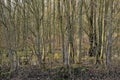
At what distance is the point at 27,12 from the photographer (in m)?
12.2

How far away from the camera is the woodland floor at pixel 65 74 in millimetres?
10453

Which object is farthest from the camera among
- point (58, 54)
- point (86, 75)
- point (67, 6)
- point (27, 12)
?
point (58, 54)

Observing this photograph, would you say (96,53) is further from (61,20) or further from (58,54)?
(58,54)

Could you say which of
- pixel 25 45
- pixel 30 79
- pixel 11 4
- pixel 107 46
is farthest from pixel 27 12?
pixel 107 46

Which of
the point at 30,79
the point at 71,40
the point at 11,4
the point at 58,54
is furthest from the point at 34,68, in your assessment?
the point at 58,54

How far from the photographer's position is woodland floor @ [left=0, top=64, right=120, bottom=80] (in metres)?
10.5

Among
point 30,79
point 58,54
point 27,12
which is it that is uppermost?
point 27,12

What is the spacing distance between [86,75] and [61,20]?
128 inches

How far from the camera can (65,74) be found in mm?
10570

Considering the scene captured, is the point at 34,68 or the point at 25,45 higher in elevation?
the point at 25,45

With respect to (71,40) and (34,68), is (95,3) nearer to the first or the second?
(71,40)

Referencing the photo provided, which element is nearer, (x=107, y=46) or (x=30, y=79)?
(x=30, y=79)

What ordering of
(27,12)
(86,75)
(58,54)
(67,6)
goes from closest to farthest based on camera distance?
1. (86,75)
2. (67,6)
3. (27,12)
4. (58,54)

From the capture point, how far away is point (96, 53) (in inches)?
513
